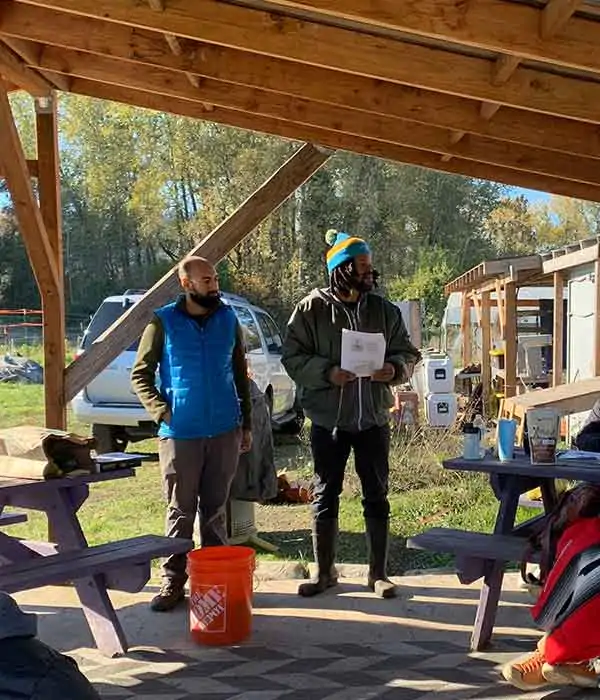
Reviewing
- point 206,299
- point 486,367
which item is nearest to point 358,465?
point 206,299

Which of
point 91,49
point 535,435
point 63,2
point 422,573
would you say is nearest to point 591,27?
point 535,435

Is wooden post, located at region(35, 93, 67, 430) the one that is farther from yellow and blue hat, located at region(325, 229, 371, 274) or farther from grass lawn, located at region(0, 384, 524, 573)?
yellow and blue hat, located at region(325, 229, 371, 274)

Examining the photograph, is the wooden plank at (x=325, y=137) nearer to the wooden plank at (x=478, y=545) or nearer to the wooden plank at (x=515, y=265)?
the wooden plank at (x=478, y=545)

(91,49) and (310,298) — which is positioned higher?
(91,49)

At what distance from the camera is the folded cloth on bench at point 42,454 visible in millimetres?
3980

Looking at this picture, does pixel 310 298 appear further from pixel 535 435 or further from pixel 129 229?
pixel 129 229

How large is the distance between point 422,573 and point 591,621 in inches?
82.5

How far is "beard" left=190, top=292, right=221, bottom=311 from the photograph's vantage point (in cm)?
448

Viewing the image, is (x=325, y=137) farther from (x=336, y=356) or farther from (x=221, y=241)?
(x=336, y=356)

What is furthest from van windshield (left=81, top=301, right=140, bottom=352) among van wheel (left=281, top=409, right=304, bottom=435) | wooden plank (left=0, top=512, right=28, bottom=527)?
wooden plank (left=0, top=512, right=28, bottom=527)

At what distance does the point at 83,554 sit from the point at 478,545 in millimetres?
1745

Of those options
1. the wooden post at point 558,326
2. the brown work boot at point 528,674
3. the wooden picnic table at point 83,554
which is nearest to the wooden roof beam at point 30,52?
the wooden picnic table at point 83,554

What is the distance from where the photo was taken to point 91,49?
4746 mm

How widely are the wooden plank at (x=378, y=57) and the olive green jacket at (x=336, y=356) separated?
129 centimetres
